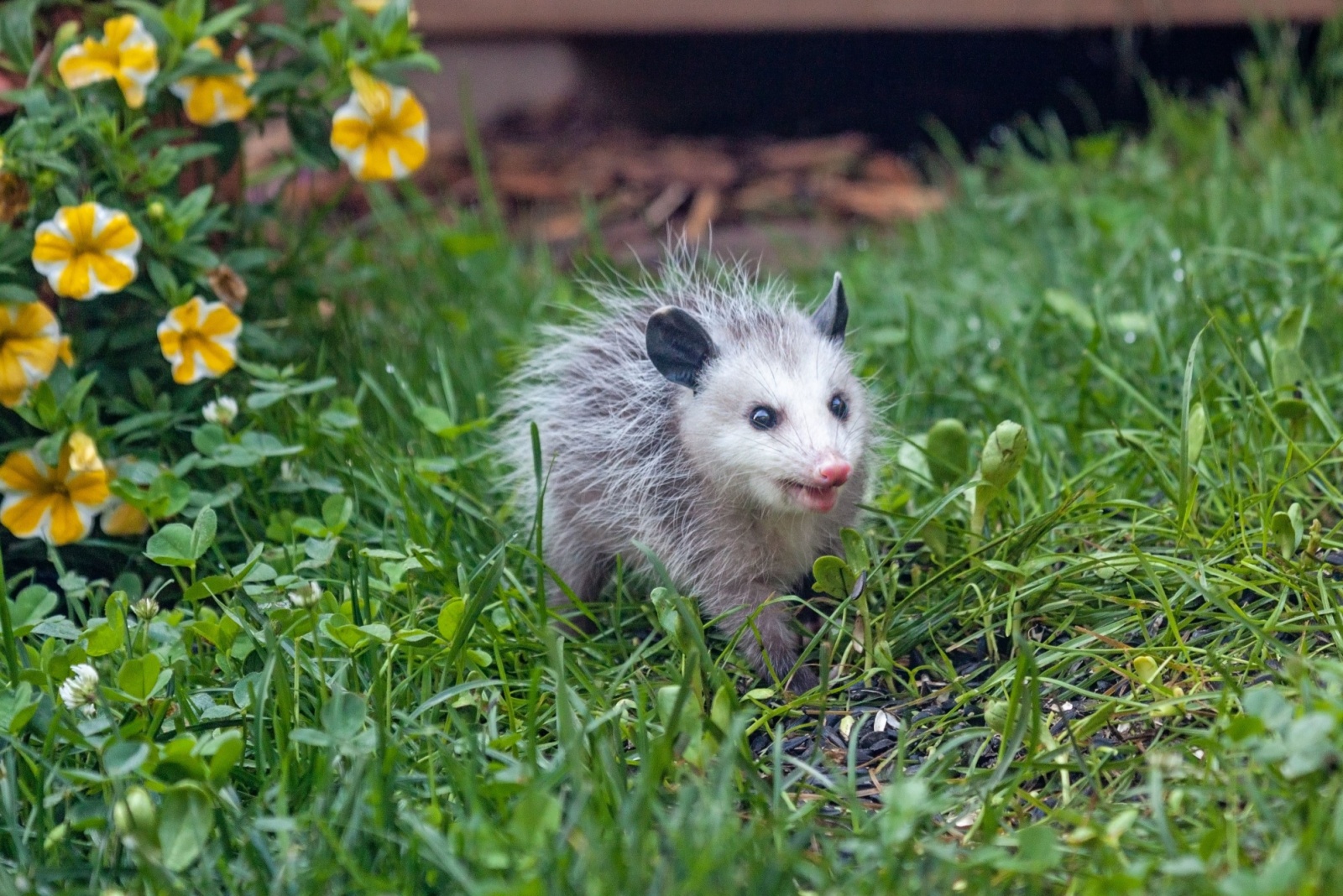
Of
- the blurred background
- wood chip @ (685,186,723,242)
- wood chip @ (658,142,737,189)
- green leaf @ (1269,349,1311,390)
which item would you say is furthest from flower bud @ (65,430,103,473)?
wood chip @ (658,142,737,189)

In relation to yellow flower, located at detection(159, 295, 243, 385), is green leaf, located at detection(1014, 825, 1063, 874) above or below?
below

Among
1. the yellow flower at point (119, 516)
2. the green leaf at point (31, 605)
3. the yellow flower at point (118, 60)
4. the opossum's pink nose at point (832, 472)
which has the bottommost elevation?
the green leaf at point (31, 605)

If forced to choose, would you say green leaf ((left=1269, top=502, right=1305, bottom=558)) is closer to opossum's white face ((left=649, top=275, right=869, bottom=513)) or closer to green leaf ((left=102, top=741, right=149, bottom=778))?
opossum's white face ((left=649, top=275, right=869, bottom=513))

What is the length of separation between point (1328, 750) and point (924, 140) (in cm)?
535

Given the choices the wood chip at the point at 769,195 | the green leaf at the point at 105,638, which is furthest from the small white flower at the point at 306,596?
the wood chip at the point at 769,195

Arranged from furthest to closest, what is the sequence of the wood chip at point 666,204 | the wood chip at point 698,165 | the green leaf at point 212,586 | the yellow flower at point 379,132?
the wood chip at point 698,165, the wood chip at point 666,204, the yellow flower at point 379,132, the green leaf at point 212,586

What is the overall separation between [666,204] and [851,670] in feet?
11.9

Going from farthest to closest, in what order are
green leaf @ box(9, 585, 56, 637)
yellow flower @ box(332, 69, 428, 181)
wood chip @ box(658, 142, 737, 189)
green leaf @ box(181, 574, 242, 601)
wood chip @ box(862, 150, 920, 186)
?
wood chip @ box(862, 150, 920, 186), wood chip @ box(658, 142, 737, 189), yellow flower @ box(332, 69, 428, 181), green leaf @ box(9, 585, 56, 637), green leaf @ box(181, 574, 242, 601)

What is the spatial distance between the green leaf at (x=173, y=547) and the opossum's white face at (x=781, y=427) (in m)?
1.02

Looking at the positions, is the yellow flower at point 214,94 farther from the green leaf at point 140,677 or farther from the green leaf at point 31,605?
A: the green leaf at point 140,677

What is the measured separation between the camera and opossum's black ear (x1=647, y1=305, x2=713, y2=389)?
2717 millimetres

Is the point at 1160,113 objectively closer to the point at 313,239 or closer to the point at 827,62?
the point at 827,62

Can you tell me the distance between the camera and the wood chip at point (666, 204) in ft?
19.0

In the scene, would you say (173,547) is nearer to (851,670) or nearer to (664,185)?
(851,670)
